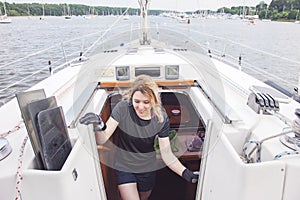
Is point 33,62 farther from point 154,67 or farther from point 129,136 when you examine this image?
point 129,136

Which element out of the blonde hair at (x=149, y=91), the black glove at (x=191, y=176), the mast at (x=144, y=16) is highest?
the mast at (x=144, y=16)

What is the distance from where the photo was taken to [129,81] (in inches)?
88.5

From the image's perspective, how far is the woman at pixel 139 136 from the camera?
142 cm

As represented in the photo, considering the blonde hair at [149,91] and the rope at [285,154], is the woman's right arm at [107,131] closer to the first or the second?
the blonde hair at [149,91]

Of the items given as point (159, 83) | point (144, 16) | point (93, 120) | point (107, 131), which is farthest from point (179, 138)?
point (144, 16)

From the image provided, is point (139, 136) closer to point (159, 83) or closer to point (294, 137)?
point (294, 137)

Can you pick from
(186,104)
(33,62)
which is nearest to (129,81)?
(186,104)

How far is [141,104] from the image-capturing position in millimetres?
1409

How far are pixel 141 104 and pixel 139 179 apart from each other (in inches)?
17.1

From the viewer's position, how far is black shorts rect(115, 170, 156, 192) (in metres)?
1.46

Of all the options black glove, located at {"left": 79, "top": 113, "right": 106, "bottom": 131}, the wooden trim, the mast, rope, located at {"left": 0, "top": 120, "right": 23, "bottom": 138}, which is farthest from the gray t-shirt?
the mast

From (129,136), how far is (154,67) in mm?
995

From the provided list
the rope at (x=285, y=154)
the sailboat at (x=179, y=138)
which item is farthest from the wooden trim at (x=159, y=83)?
the rope at (x=285, y=154)

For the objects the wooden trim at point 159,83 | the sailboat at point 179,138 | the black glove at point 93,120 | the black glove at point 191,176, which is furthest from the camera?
the wooden trim at point 159,83
